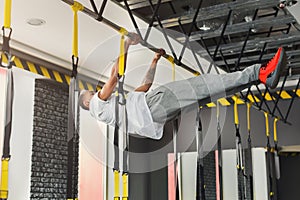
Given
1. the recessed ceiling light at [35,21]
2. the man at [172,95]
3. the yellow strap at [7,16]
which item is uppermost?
the recessed ceiling light at [35,21]

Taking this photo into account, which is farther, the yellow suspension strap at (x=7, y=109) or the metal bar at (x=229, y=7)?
the metal bar at (x=229, y=7)

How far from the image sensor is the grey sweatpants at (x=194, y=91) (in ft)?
11.6

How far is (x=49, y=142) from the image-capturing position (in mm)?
5809

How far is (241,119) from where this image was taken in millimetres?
7457

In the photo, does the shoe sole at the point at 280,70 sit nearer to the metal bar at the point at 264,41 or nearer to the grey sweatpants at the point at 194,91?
the grey sweatpants at the point at 194,91

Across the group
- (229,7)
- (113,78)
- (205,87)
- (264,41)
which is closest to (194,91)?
(205,87)

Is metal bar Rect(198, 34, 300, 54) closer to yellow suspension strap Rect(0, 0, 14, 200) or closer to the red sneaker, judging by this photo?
the red sneaker

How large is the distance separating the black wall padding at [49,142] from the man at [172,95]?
5.82 feet

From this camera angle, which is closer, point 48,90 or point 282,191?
point 48,90

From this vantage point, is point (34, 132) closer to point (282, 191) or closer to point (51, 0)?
point (51, 0)

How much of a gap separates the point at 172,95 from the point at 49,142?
8.31 feet

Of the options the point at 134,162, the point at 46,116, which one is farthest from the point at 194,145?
the point at 46,116

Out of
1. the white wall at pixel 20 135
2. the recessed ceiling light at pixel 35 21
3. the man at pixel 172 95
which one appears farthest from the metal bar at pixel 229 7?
the white wall at pixel 20 135

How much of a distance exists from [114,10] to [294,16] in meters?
1.53
